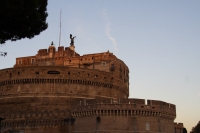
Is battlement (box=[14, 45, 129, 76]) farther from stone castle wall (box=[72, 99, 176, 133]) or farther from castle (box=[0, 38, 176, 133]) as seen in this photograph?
stone castle wall (box=[72, 99, 176, 133])

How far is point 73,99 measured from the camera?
38281 mm

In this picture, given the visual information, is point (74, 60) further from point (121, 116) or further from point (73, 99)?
point (121, 116)

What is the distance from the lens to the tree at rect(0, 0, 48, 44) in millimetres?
12781

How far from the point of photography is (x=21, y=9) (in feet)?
42.7

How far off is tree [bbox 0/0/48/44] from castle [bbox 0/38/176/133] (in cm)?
1310

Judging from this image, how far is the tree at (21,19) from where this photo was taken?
503 inches

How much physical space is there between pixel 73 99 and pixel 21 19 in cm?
2538

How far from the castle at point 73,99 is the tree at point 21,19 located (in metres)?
13.1

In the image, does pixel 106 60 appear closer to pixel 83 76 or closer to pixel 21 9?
pixel 83 76

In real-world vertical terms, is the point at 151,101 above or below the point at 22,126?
above

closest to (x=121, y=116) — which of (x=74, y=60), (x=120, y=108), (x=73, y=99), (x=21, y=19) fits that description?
(x=120, y=108)

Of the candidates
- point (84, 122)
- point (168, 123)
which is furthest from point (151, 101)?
point (84, 122)

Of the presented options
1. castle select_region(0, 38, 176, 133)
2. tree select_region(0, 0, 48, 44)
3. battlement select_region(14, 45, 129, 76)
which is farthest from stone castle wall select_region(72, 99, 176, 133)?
battlement select_region(14, 45, 129, 76)

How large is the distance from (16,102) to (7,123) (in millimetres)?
5267
